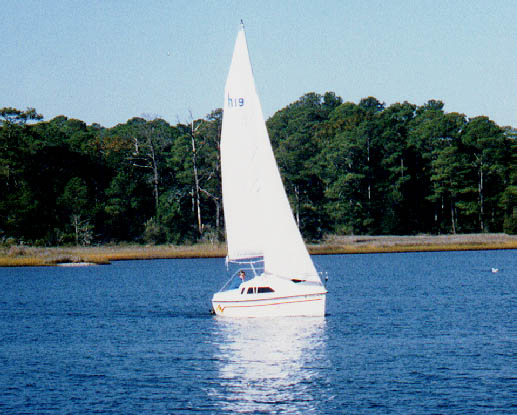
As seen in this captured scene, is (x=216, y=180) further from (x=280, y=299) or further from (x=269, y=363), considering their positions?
(x=269, y=363)

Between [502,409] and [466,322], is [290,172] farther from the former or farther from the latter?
[502,409]

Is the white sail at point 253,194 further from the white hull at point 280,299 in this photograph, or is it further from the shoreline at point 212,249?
the shoreline at point 212,249

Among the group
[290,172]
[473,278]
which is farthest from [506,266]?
[290,172]

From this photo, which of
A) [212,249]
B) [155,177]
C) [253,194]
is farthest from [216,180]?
[253,194]

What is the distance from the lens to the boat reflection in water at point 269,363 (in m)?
30.2

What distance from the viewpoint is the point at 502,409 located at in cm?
2861

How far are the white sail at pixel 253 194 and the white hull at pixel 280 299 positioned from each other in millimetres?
571

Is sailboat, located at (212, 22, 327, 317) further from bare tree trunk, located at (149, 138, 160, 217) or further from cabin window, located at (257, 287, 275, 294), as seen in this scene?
bare tree trunk, located at (149, 138, 160, 217)

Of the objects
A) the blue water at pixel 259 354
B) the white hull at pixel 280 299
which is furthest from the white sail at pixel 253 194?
the blue water at pixel 259 354

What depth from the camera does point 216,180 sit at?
12638 centimetres

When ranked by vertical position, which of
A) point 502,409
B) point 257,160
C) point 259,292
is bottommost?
point 502,409

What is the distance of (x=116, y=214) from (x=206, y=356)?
90.5 meters

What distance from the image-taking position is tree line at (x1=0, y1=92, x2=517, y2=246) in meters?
124

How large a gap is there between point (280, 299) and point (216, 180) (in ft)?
268
